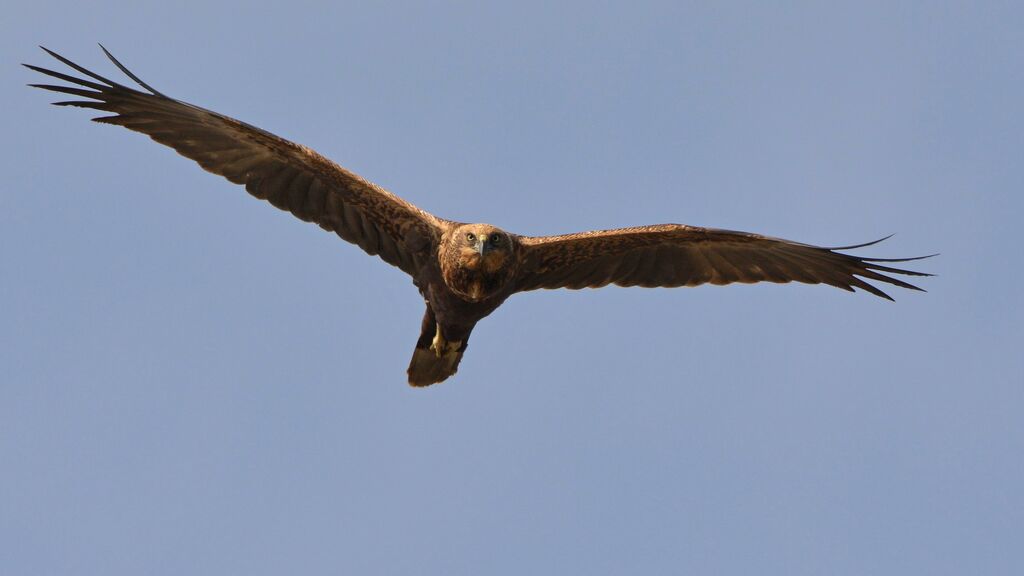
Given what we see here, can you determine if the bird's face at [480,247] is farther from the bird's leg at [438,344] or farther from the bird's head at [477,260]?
the bird's leg at [438,344]

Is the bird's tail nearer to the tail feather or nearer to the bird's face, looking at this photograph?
the tail feather

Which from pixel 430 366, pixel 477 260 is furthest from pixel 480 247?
pixel 430 366

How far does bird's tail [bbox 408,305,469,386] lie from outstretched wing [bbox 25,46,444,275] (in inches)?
33.6

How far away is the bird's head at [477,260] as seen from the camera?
14969mm

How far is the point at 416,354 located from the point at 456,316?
1259 millimetres

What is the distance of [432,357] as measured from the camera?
16.8 meters

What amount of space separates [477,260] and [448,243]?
45 cm

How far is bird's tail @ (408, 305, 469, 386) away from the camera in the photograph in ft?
54.2

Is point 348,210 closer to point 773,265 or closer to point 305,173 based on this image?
point 305,173

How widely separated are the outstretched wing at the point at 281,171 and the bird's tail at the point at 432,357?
0.85 metres

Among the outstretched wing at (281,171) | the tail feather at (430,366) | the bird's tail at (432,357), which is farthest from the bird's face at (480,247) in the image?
the tail feather at (430,366)

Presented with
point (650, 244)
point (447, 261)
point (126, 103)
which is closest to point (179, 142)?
point (126, 103)

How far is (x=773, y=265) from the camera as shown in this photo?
16641 millimetres

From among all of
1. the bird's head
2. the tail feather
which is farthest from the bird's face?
the tail feather
